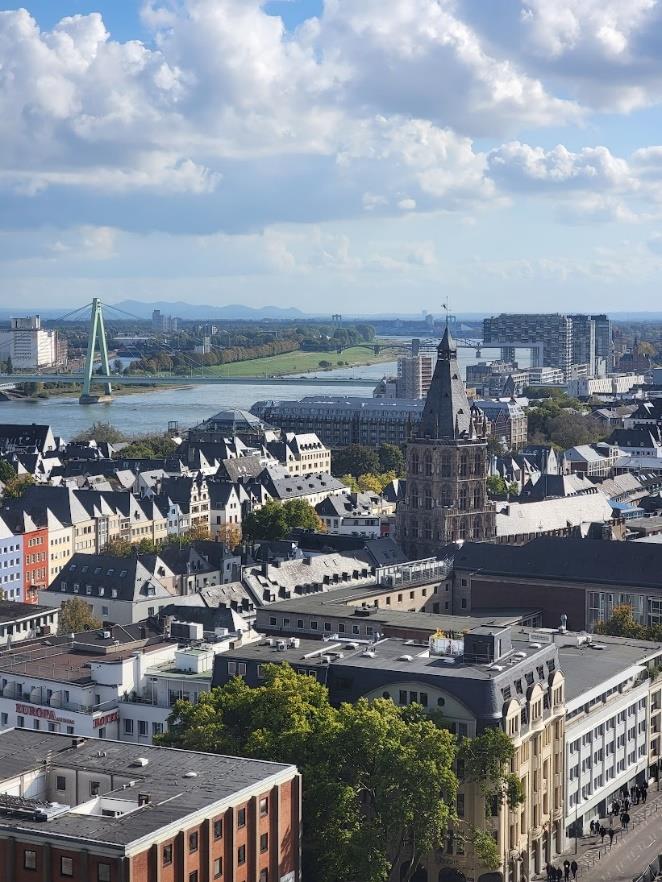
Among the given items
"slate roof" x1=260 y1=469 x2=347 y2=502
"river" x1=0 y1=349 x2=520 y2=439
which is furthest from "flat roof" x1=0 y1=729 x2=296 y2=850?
"river" x1=0 y1=349 x2=520 y2=439

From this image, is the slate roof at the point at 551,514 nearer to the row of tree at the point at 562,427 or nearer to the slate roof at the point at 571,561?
the slate roof at the point at 571,561

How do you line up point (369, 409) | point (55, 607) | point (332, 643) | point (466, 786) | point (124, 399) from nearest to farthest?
point (466, 786) → point (332, 643) → point (55, 607) → point (369, 409) → point (124, 399)

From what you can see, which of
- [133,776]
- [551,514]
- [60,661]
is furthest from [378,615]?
[551,514]

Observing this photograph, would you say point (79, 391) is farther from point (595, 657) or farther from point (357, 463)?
point (595, 657)

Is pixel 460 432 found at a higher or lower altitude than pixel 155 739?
higher

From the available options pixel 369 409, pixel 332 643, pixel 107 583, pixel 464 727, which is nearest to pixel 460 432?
pixel 107 583

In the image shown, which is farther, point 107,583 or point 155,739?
point 107,583

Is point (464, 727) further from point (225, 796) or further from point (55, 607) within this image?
point (55, 607)
